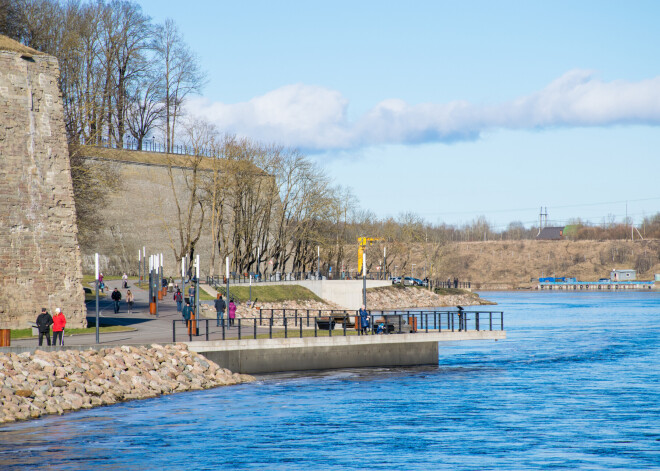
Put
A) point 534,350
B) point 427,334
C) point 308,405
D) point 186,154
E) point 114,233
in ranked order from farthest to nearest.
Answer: point 186,154 < point 114,233 < point 534,350 < point 427,334 < point 308,405

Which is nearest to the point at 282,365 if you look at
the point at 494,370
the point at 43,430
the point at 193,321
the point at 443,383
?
the point at 193,321

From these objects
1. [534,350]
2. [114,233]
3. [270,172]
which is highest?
[270,172]

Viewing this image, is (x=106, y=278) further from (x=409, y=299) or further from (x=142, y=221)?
(x=409, y=299)

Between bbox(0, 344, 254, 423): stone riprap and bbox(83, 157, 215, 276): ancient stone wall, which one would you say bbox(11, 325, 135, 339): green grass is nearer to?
bbox(0, 344, 254, 423): stone riprap

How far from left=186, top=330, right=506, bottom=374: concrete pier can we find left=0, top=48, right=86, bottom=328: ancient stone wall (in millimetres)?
8947

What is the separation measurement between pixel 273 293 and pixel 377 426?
49.7 m

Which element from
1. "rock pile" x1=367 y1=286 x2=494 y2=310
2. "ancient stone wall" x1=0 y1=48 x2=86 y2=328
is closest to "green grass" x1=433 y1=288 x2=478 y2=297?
"rock pile" x1=367 y1=286 x2=494 y2=310

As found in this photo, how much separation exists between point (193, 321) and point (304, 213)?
53967 mm

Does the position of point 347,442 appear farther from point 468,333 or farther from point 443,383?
point 468,333

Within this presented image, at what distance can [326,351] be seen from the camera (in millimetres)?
34562

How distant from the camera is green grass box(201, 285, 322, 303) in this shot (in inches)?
2731

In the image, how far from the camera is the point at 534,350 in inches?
1879

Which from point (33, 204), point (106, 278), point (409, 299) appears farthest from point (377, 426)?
point (409, 299)

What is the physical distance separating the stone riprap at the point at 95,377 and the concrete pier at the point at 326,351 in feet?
3.09
